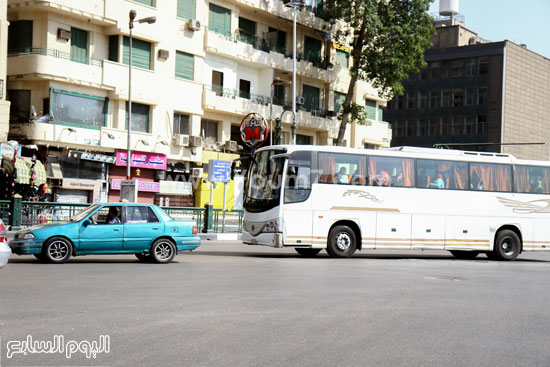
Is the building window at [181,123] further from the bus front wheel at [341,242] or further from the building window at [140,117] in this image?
the bus front wheel at [341,242]

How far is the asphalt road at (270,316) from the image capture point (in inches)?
275

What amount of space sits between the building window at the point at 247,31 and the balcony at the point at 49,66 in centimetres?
1170

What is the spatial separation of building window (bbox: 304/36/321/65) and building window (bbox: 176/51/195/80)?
10207mm

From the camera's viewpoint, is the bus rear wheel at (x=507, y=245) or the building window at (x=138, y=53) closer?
the bus rear wheel at (x=507, y=245)

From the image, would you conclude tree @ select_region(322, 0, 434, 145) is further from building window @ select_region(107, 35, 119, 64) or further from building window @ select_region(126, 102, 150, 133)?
building window @ select_region(107, 35, 119, 64)

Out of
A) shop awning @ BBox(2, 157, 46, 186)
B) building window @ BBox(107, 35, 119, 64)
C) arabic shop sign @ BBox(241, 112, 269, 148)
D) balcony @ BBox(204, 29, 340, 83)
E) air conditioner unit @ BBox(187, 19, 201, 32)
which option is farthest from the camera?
balcony @ BBox(204, 29, 340, 83)

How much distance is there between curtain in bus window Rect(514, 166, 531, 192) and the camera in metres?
24.3

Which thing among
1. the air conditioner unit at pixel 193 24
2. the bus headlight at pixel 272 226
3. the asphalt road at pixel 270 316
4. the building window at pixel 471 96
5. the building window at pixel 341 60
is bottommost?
the asphalt road at pixel 270 316

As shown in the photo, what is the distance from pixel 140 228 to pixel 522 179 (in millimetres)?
13737

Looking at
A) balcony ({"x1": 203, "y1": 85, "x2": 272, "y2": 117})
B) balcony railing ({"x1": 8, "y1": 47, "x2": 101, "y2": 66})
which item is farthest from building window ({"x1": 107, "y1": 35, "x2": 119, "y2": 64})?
balcony ({"x1": 203, "y1": 85, "x2": 272, "y2": 117})

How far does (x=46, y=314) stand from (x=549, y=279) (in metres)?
12.1

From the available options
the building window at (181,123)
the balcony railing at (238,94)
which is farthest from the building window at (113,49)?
the balcony railing at (238,94)

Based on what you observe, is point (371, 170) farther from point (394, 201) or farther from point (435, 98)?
point (435, 98)

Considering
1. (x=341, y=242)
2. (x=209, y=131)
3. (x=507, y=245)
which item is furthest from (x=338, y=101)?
(x=341, y=242)
